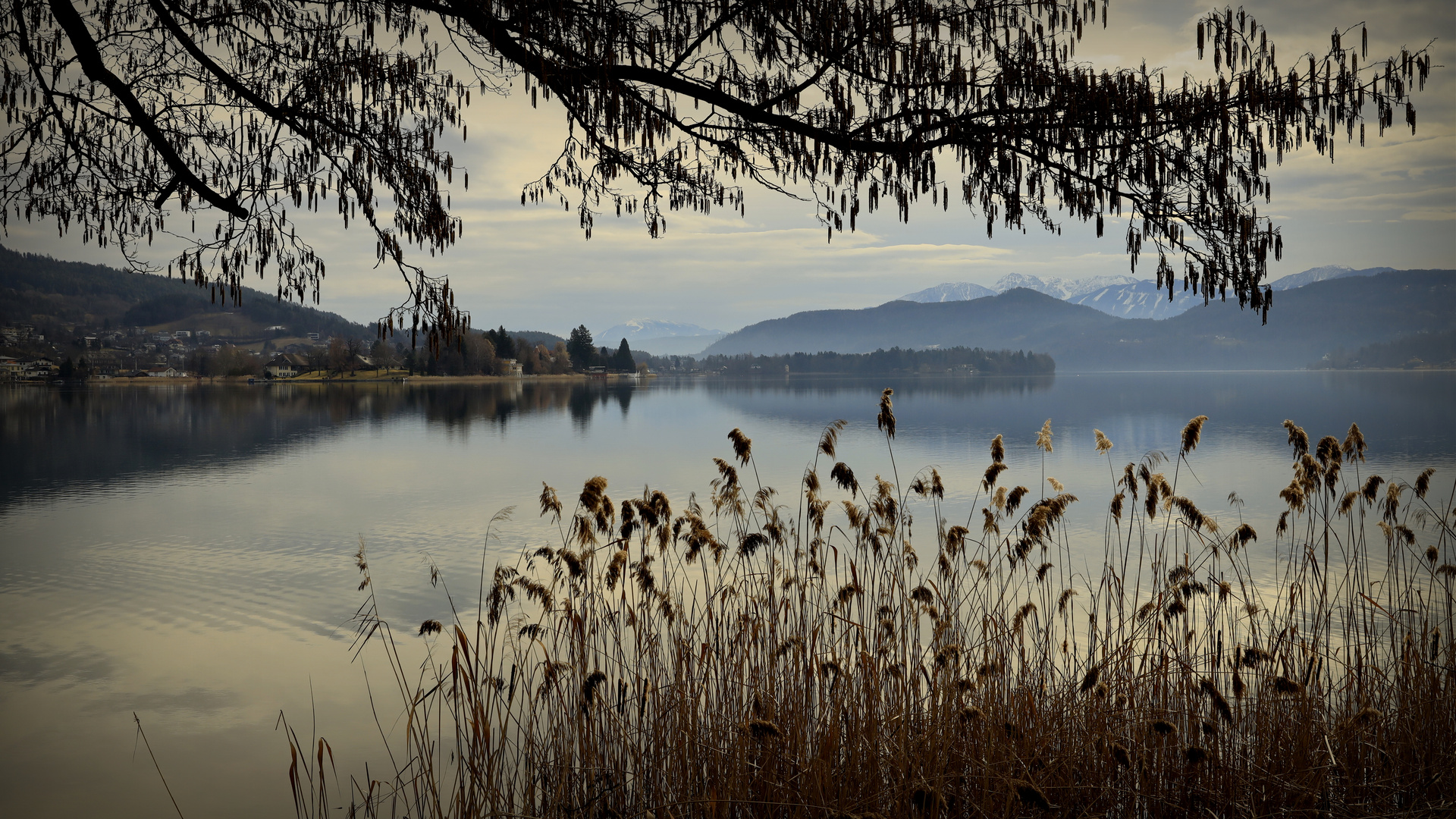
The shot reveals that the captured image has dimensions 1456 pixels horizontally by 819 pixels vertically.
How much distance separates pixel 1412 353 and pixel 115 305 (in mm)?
251065

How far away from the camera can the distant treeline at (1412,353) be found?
144650 millimetres

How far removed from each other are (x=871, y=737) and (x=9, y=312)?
133487 millimetres

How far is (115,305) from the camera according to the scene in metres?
162

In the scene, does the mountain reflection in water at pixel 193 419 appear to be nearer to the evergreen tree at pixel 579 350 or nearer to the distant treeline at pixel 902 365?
the evergreen tree at pixel 579 350

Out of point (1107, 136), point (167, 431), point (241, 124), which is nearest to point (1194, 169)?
point (1107, 136)

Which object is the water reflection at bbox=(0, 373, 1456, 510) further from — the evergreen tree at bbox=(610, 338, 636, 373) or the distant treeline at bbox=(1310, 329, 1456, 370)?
the distant treeline at bbox=(1310, 329, 1456, 370)

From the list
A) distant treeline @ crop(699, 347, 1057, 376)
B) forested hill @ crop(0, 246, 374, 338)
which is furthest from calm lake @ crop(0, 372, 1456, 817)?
distant treeline @ crop(699, 347, 1057, 376)

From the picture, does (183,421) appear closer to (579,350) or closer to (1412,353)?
(579,350)

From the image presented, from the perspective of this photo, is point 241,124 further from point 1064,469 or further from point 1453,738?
point 1064,469

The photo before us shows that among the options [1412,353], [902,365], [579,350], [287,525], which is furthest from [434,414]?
[1412,353]

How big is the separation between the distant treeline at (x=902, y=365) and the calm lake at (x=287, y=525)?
129186 mm

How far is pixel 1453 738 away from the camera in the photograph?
448 cm

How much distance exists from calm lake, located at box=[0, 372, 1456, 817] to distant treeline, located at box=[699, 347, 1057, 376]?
12919 centimetres

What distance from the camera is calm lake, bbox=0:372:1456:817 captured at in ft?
22.0
